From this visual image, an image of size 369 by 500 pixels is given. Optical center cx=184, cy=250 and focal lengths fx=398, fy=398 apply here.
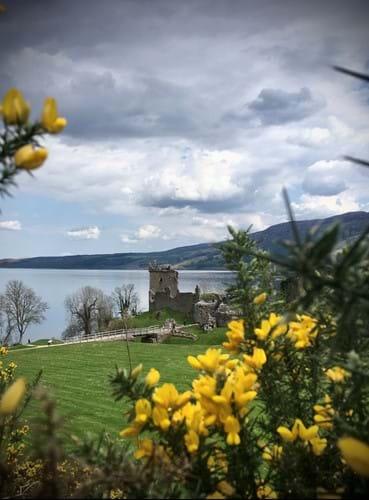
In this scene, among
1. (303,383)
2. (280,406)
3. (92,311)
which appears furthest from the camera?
(92,311)

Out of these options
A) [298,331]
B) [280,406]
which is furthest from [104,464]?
[298,331]

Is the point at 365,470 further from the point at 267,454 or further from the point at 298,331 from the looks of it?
the point at 298,331

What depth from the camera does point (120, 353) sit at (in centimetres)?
3073

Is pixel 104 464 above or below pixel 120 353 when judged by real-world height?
above

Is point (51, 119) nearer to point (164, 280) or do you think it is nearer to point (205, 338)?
point (205, 338)

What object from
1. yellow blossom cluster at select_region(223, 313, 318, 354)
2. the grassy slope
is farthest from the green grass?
yellow blossom cluster at select_region(223, 313, 318, 354)

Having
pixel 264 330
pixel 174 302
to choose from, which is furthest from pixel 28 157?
pixel 174 302

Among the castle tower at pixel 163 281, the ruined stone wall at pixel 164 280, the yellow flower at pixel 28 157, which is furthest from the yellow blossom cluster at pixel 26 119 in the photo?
the ruined stone wall at pixel 164 280

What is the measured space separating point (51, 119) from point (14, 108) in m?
0.11

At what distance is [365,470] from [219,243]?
1.05m

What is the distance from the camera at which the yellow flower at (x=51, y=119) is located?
1252mm

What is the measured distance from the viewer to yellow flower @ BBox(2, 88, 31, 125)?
1.19m

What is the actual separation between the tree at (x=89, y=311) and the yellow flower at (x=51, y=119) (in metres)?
60.1

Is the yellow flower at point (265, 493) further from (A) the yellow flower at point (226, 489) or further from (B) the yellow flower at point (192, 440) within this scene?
(B) the yellow flower at point (192, 440)
